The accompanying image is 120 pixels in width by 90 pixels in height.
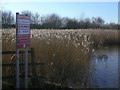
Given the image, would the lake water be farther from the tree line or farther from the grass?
the tree line

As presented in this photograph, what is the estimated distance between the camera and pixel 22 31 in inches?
178

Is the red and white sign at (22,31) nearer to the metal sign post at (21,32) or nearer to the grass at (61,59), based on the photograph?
the metal sign post at (21,32)

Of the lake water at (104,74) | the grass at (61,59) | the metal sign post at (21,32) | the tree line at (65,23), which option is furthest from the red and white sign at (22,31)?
the tree line at (65,23)

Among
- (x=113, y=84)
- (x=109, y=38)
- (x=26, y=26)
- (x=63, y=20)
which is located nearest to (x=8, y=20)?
(x=109, y=38)

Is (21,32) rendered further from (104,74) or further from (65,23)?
(65,23)

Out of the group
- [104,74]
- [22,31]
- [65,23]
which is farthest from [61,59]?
[65,23]

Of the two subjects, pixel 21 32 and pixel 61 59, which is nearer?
pixel 21 32

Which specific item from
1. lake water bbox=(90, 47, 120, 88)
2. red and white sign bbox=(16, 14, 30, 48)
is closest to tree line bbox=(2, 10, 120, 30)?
lake water bbox=(90, 47, 120, 88)

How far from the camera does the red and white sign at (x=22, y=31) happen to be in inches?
172

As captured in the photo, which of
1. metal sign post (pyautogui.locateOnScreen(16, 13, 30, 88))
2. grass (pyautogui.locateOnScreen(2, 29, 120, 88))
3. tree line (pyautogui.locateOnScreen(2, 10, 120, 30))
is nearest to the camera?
metal sign post (pyautogui.locateOnScreen(16, 13, 30, 88))

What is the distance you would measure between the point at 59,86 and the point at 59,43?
9.79 ft

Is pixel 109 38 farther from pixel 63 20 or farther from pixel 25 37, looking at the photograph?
pixel 63 20

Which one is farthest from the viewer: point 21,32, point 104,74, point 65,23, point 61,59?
point 65,23

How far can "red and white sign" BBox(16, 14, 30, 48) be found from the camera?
4367mm
